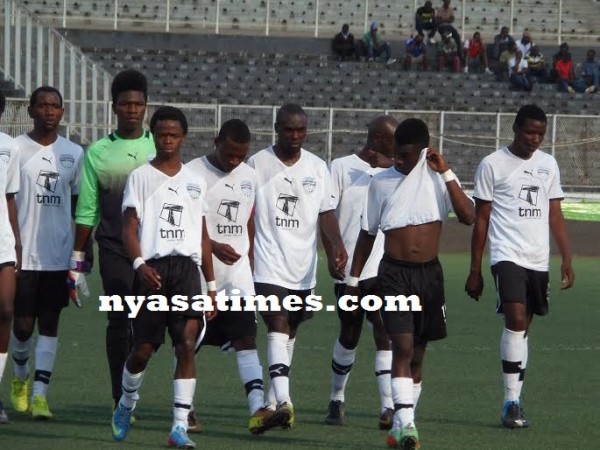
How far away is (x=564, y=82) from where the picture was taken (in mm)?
43062

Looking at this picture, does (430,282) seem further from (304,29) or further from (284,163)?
(304,29)

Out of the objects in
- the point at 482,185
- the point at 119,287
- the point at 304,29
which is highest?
the point at 304,29

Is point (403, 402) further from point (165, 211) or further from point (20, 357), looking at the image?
point (20, 357)

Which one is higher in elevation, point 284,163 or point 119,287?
point 284,163

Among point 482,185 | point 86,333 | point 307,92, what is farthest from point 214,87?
point 482,185

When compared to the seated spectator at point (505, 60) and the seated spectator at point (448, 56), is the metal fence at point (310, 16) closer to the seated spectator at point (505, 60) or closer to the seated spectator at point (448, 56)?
the seated spectator at point (448, 56)

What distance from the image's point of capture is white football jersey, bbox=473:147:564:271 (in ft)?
34.8

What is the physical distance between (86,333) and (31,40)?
17.3 m

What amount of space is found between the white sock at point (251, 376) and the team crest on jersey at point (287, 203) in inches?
38.2

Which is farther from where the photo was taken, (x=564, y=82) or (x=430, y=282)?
(x=564, y=82)

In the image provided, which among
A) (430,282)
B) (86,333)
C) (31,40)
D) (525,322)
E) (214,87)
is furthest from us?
(214,87)

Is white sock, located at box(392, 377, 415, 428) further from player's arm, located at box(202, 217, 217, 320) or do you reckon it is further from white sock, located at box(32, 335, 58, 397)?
white sock, located at box(32, 335, 58, 397)

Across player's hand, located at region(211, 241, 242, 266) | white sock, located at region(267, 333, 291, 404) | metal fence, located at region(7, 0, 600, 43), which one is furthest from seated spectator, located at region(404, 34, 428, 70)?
player's hand, located at region(211, 241, 242, 266)

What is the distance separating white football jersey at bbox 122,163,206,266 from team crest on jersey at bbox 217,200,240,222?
2.33 feet
